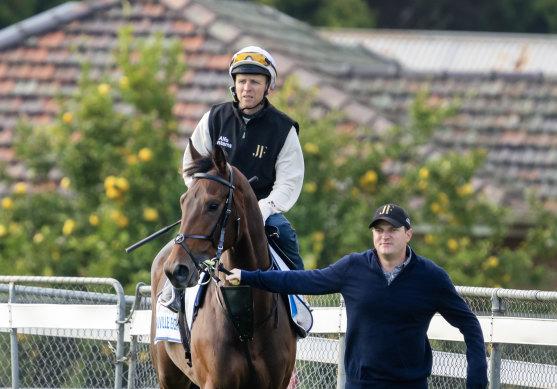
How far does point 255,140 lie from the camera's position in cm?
755

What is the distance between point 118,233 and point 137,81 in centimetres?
185

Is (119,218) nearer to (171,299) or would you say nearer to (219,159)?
(171,299)

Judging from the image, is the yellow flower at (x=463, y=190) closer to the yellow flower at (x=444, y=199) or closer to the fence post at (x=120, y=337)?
the yellow flower at (x=444, y=199)

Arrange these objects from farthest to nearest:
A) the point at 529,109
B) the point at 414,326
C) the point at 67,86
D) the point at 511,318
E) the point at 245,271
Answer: the point at 529,109 < the point at 67,86 < the point at 511,318 < the point at 245,271 < the point at 414,326

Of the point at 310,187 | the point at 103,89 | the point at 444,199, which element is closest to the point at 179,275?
the point at 310,187

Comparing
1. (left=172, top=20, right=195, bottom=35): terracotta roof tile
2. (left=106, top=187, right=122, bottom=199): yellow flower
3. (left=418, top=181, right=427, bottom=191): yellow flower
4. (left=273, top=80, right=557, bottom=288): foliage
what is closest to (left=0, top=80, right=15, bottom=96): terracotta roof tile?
(left=172, top=20, right=195, bottom=35): terracotta roof tile

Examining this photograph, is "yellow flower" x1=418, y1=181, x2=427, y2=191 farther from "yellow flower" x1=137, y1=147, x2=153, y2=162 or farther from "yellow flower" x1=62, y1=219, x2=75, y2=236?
Answer: "yellow flower" x1=62, y1=219, x2=75, y2=236

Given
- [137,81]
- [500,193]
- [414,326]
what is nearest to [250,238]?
[414,326]

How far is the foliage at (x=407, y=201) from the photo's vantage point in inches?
488

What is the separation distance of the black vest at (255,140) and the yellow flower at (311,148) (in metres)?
4.94

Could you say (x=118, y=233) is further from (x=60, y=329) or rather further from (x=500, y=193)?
Result: (x=500, y=193)

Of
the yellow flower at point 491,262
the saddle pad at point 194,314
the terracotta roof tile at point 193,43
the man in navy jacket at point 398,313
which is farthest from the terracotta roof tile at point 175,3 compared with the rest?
the man in navy jacket at point 398,313

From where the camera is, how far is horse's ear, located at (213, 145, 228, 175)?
22.1ft

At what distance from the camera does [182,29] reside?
1819 cm
